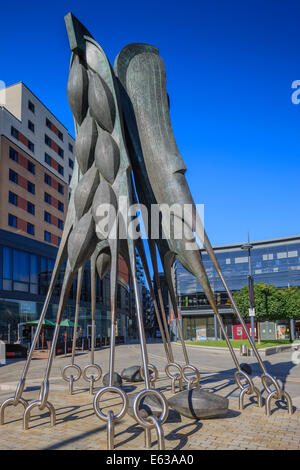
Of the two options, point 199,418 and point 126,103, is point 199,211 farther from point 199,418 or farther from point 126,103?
point 199,418

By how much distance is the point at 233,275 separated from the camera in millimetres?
71688

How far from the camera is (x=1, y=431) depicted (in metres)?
7.12

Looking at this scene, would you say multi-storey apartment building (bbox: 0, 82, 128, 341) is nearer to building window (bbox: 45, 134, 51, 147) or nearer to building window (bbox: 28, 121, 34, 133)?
building window (bbox: 28, 121, 34, 133)

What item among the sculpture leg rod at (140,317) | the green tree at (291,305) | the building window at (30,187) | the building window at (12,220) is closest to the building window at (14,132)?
the building window at (30,187)

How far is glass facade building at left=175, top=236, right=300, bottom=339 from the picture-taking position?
220ft

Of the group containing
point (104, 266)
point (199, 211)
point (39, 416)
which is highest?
point (199, 211)

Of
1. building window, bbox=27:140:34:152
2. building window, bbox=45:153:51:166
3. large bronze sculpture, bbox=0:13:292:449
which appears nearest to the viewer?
large bronze sculpture, bbox=0:13:292:449

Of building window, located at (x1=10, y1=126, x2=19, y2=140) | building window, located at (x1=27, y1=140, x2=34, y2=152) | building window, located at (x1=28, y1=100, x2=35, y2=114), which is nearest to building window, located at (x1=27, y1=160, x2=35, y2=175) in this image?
building window, located at (x1=27, y1=140, x2=34, y2=152)

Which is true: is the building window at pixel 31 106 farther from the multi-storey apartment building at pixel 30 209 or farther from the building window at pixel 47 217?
the building window at pixel 47 217

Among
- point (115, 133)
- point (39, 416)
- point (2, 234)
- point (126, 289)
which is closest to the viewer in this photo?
point (39, 416)

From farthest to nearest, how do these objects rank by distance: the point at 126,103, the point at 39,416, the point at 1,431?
1. the point at 126,103
2. the point at 39,416
3. the point at 1,431

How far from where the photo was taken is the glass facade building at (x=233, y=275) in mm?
67000
